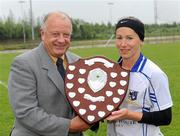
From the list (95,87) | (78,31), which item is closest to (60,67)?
(95,87)

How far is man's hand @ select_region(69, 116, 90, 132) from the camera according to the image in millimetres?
3181

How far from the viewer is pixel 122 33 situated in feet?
10.6

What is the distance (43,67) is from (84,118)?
54cm

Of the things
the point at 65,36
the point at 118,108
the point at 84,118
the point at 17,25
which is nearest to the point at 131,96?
the point at 118,108

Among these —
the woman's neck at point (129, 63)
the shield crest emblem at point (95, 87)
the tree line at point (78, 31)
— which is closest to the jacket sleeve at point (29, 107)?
the shield crest emblem at point (95, 87)

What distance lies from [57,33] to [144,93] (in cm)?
75

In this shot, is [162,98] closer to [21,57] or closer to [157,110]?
[157,110]

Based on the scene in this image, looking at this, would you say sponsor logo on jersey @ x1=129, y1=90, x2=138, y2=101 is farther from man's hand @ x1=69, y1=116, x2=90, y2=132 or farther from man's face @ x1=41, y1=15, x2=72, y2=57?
man's face @ x1=41, y1=15, x2=72, y2=57

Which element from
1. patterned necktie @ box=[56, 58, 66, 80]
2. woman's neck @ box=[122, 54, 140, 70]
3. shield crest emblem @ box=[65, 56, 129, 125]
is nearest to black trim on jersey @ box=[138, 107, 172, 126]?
shield crest emblem @ box=[65, 56, 129, 125]

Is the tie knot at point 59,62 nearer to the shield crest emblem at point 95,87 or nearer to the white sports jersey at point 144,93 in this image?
the shield crest emblem at point 95,87

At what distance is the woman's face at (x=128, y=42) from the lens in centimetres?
321

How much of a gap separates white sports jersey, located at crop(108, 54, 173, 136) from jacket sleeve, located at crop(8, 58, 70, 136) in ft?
1.52

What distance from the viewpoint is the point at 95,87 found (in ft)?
10.5

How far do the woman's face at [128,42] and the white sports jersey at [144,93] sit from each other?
83 mm
